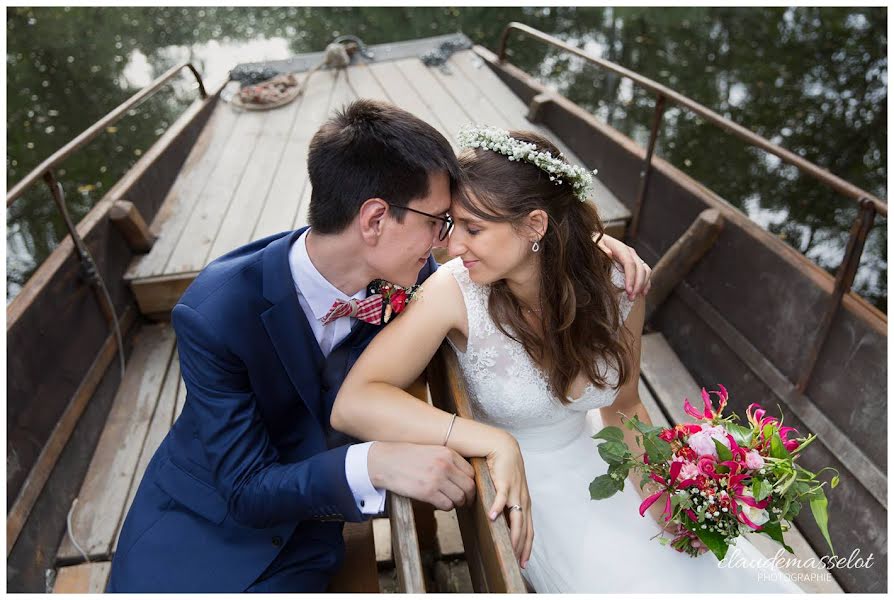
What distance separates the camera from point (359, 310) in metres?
1.72

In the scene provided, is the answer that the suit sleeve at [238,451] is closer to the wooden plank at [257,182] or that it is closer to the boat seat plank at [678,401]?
the boat seat plank at [678,401]

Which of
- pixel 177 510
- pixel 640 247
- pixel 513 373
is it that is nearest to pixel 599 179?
pixel 640 247

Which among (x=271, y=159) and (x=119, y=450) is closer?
(x=119, y=450)

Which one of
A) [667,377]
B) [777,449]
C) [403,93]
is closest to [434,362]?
[777,449]

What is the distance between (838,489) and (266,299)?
2.12 m

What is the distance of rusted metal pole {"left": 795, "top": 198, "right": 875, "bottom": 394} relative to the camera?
2273mm

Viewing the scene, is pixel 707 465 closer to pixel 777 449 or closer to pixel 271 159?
pixel 777 449

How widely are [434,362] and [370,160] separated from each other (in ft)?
2.00

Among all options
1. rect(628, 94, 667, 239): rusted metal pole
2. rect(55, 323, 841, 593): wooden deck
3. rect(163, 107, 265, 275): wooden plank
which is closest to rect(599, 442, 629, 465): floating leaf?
rect(55, 323, 841, 593): wooden deck

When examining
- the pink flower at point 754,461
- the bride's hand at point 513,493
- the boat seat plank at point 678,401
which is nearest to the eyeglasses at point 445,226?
the bride's hand at point 513,493

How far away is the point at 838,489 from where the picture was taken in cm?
252

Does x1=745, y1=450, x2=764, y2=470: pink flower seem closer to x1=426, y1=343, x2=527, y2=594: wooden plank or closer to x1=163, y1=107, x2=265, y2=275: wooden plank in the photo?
x1=426, y1=343, x2=527, y2=594: wooden plank

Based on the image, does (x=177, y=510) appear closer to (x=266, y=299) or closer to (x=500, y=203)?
(x=266, y=299)

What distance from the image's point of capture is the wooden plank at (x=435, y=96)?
5043mm
